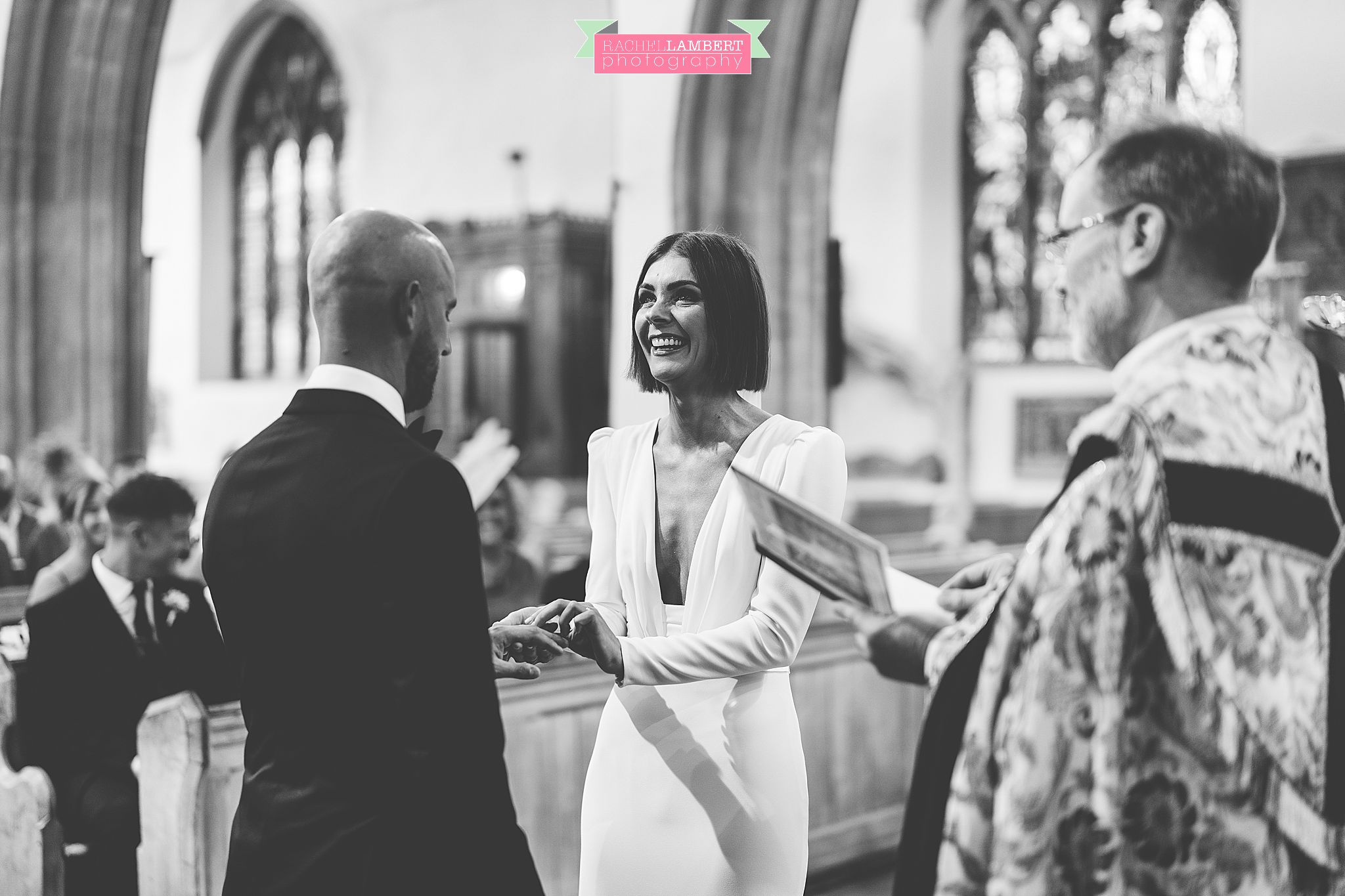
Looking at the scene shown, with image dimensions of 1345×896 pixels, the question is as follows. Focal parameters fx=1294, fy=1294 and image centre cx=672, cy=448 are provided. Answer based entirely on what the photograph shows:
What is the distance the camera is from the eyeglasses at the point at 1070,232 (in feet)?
4.29

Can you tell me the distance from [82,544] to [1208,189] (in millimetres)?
3259

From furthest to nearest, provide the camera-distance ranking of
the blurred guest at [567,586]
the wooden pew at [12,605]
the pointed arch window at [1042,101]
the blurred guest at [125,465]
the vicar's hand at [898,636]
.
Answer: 1. the pointed arch window at [1042,101]
2. the blurred guest at [125,465]
3. the blurred guest at [567,586]
4. the wooden pew at [12,605]
5. the vicar's hand at [898,636]

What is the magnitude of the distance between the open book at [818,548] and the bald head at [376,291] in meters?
0.43

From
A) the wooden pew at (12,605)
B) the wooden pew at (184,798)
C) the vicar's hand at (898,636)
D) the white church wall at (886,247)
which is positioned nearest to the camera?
the vicar's hand at (898,636)

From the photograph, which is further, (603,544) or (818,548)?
(603,544)

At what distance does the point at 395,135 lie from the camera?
13.1 m

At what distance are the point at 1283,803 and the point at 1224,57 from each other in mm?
11326

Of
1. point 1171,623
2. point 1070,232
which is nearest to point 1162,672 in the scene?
point 1171,623

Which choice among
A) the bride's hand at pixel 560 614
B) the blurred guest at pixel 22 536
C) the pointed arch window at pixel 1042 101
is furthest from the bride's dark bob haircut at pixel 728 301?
the pointed arch window at pixel 1042 101

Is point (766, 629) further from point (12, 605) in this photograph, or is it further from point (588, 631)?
point (12, 605)

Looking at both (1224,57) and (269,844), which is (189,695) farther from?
(1224,57)

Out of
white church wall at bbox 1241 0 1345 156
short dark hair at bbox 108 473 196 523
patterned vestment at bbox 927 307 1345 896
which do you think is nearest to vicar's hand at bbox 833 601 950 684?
patterned vestment at bbox 927 307 1345 896

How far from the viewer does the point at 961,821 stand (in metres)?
1.24

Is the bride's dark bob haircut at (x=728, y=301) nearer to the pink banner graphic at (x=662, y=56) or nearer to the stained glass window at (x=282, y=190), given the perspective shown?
the pink banner graphic at (x=662, y=56)
